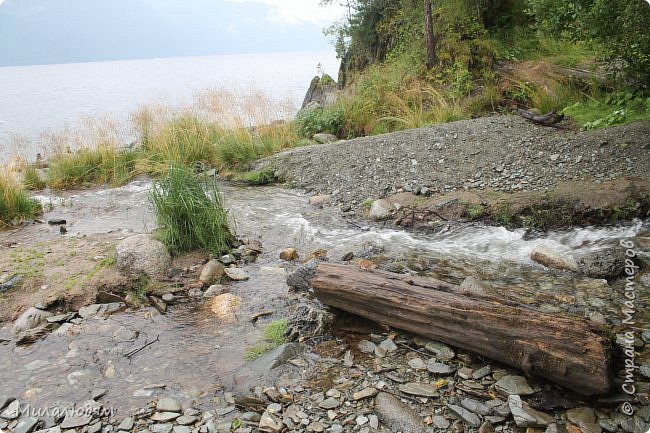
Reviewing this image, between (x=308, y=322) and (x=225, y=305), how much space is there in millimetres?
1119

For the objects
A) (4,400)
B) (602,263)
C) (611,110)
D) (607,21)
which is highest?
(607,21)

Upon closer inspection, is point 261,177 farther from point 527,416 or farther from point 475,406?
point 527,416

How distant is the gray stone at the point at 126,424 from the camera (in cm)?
307

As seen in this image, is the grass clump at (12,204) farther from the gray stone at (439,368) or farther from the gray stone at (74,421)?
the gray stone at (439,368)

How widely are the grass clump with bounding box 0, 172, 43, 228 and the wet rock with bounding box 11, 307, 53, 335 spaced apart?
4257 mm

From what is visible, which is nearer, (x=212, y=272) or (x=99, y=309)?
(x=99, y=309)

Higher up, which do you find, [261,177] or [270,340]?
[261,177]

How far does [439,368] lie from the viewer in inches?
133

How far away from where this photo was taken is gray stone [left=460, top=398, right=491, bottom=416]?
9.66 feet

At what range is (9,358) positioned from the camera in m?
4.02

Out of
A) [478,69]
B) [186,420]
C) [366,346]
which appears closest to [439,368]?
[366,346]

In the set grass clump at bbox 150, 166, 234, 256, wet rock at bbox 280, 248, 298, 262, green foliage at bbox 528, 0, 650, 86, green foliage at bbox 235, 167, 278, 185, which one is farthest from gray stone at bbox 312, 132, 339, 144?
wet rock at bbox 280, 248, 298, 262

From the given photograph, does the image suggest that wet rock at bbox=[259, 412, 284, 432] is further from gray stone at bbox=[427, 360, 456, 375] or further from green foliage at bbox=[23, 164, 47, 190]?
green foliage at bbox=[23, 164, 47, 190]

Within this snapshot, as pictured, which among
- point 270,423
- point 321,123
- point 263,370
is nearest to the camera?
point 270,423
